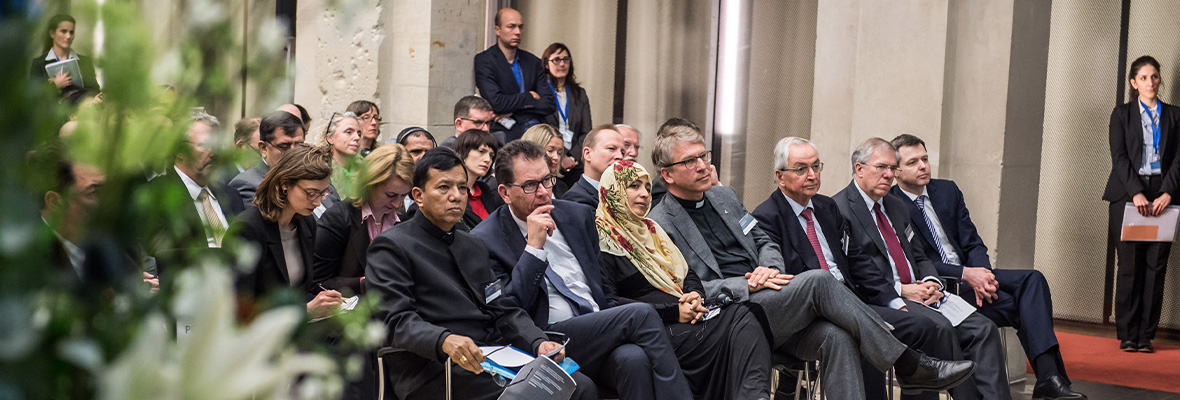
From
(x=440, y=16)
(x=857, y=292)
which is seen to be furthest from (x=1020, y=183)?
(x=440, y=16)

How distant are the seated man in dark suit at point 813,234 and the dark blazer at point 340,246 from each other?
1696 mm

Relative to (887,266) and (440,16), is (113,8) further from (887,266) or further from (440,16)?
(440,16)

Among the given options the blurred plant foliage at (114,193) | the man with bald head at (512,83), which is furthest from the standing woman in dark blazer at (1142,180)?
the blurred plant foliage at (114,193)

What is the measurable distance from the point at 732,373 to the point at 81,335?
11.9 feet

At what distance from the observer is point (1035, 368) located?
5.11m

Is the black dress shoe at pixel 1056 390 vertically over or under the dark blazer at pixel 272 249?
under

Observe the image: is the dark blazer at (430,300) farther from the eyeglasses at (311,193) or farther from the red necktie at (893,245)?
the red necktie at (893,245)

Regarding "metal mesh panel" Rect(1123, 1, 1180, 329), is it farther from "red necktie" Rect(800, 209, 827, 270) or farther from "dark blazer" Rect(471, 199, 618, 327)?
"dark blazer" Rect(471, 199, 618, 327)

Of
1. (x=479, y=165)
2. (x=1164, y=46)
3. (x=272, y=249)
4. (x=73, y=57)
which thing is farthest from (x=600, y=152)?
(x=73, y=57)

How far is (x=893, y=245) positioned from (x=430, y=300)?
249cm

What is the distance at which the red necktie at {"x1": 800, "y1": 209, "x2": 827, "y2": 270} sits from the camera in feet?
15.7

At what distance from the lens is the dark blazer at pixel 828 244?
15.6 ft

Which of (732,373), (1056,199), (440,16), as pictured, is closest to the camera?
(732,373)

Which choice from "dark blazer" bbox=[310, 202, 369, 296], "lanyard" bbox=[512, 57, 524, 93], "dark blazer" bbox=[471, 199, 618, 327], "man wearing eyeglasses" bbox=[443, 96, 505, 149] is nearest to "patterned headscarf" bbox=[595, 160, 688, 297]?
"dark blazer" bbox=[471, 199, 618, 327]
